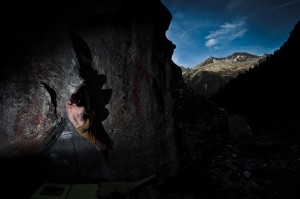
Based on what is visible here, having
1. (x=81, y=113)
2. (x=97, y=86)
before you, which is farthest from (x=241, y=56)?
(x=81, y=113)

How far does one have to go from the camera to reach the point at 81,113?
2.92m

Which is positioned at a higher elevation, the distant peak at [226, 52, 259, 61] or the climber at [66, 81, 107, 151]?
the distant peak at [226, 52, 259, 61]

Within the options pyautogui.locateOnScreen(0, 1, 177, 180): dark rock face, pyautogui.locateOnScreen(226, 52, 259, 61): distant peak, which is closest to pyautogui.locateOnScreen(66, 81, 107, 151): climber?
pyautogui.locateOnScreen(0, 1, 177, 180): dark rock face

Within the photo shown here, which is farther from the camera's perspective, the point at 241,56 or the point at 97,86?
the point at 241,56

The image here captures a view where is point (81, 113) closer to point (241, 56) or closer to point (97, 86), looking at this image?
point (97, 86)

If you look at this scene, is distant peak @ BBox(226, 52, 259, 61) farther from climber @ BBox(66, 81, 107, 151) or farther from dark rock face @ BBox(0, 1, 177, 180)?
climber @ BBox(66, 81, 107, 151)

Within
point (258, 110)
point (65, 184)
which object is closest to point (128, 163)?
point (65, 184)

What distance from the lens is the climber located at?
290cm

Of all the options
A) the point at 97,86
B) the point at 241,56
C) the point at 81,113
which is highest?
the point at 241,56

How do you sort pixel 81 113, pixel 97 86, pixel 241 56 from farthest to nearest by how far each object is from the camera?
pixel 241 56 < pixel 97 86 < pixel 81 113

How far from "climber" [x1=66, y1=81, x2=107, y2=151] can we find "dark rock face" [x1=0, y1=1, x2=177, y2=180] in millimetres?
128

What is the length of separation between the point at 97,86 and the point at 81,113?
0.43 meters

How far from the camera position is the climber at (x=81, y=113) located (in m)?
2.90

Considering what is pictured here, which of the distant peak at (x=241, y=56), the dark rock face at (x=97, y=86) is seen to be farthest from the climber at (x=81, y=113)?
the distant peak at (x=241, y=56)
